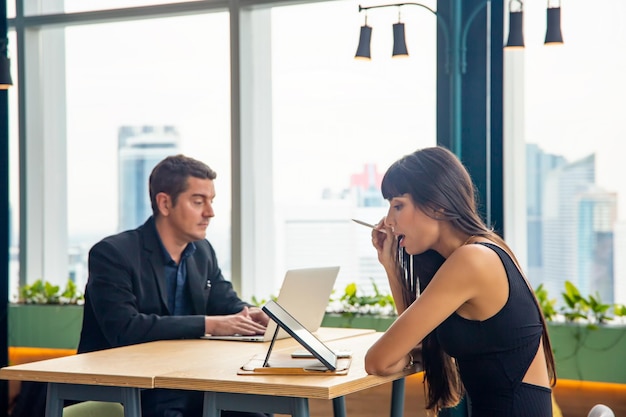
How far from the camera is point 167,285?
3812 millimetres

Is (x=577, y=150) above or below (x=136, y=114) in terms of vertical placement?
below

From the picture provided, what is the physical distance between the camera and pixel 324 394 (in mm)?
2432

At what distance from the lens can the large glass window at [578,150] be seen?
15.6ft

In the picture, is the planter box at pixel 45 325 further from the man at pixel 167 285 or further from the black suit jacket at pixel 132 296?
the black suit jacket at pixel 132 296

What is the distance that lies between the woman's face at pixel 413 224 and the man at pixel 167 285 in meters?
1.11

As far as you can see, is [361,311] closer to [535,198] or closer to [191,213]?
[535,198]

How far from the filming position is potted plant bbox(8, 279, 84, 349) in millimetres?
5633

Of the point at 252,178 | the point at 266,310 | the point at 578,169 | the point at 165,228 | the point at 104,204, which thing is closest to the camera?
the point at 266,310

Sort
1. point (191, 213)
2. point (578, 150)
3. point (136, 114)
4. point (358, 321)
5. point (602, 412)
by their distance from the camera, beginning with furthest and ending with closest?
1. point (136, 114)
2. point (358, 321)
3. point (578, 150)
4. point (191, 213)
5. point (602, 412)

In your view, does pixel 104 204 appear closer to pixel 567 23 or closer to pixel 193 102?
pixel 193 102

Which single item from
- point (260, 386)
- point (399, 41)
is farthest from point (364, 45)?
point (260, 386)

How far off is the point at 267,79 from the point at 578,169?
1844mm

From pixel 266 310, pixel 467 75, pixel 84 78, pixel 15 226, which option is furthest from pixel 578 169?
pixel 15 226

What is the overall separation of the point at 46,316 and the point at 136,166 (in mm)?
1078
